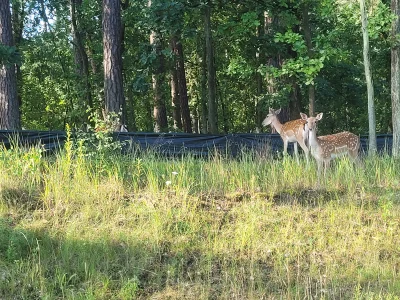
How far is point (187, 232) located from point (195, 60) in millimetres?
24190

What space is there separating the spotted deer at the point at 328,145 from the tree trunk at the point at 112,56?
294 inches

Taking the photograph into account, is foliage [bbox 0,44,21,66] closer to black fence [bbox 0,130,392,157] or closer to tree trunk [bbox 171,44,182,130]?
black fence [bbox 0,130,392,157]

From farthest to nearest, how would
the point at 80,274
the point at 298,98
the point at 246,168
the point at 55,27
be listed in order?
the point at 55,27
the point at 298,98
the point at 246,168
the point at 80,274

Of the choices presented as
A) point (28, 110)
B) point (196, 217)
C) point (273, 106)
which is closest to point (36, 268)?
point (196, 217)

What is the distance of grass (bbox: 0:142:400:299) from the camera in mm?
5062

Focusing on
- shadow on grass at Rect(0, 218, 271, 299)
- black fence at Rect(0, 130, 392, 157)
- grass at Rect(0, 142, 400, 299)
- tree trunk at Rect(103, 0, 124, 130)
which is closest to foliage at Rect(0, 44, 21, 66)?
black fence at Rect(0, 130, 392, 157)

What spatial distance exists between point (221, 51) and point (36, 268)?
22824mm

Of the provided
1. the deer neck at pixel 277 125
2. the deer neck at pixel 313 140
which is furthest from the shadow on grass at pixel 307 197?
the deer neck at pixel 277 125

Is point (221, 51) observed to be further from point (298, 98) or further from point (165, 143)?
point (165, 143)

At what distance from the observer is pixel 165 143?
12.9m

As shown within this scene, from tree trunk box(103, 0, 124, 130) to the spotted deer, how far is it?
747 centimetres

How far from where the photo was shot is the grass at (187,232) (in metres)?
5.06

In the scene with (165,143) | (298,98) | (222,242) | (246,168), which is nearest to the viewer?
(222,242)

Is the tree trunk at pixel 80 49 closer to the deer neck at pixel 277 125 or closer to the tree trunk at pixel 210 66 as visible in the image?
the tree trunk at pixel 210 66
